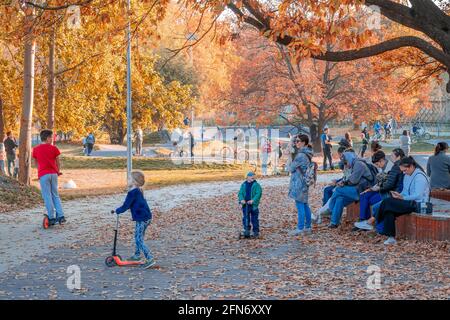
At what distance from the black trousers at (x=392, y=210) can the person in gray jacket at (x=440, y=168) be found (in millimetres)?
4011

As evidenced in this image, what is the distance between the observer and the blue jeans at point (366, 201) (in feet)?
41.5

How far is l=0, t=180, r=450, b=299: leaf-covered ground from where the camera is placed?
8.38 meters

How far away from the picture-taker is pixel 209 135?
60906 mm

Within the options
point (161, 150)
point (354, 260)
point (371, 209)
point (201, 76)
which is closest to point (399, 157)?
point (371, 209)

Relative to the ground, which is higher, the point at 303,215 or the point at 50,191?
the point at 50,191

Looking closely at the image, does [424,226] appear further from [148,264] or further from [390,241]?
[148,264]

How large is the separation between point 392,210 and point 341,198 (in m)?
1.79

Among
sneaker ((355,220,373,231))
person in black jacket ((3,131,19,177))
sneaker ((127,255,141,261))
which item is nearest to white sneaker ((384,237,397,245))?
sneaker ((355,220,373,231))

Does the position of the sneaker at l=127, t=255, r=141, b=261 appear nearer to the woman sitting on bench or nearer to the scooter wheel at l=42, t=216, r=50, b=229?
the woman sitting on bench

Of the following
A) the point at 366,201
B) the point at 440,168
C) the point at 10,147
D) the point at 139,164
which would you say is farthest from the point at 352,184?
the point at 139,164

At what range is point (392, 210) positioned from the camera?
453 inches

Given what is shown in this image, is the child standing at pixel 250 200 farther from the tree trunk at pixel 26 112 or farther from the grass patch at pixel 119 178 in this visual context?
the tree trunk at pixel 26 112

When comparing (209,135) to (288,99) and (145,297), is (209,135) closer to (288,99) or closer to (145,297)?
(288,99)

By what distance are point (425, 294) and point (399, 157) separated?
4.88 metres
